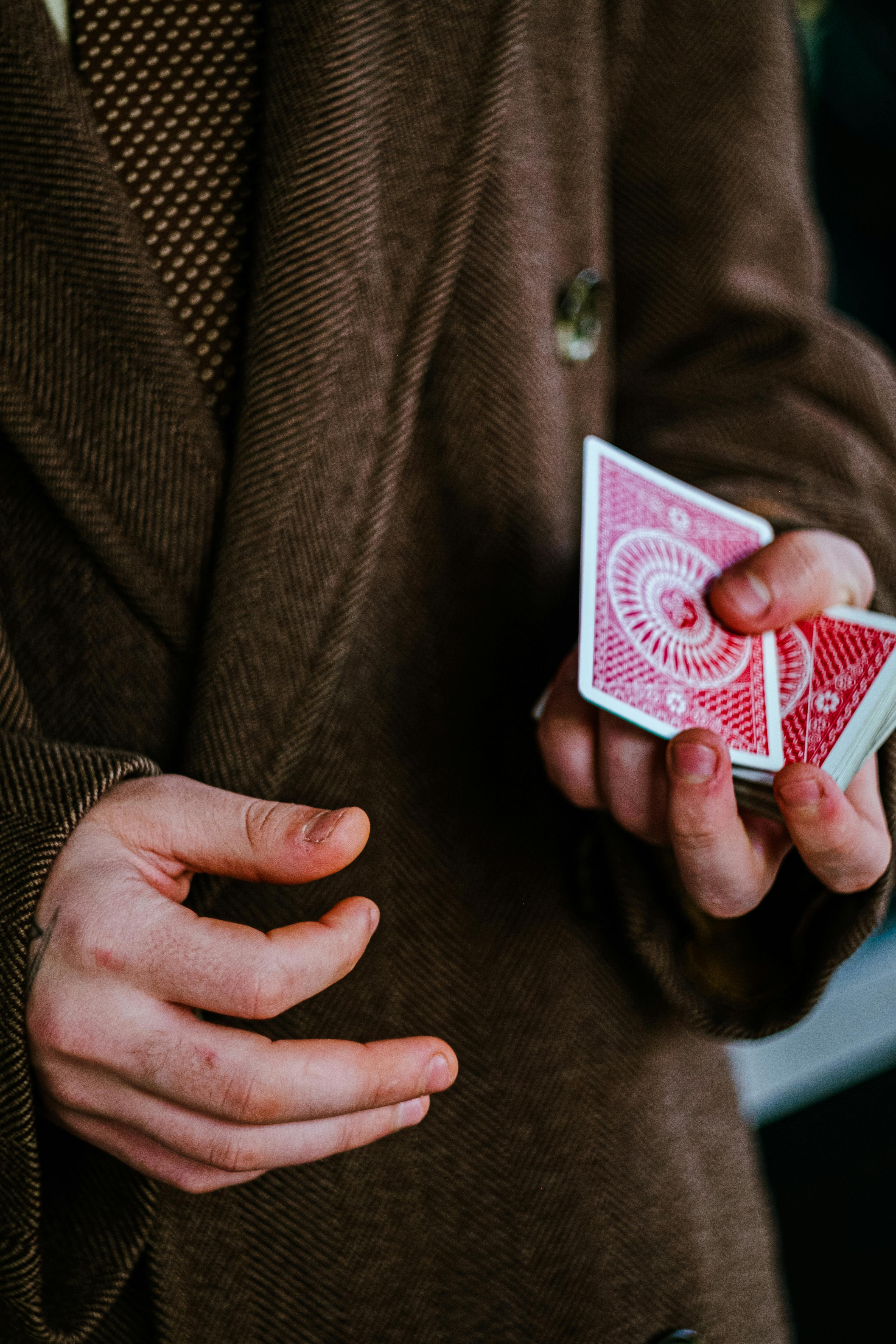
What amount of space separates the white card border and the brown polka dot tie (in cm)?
58

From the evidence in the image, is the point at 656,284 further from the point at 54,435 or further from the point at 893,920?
the point at 893,920

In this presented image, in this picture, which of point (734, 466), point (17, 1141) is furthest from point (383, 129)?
point (17, 1141)

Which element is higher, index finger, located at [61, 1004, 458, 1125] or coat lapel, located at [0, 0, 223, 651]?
coat lapel, located at [0, 0, 223, 651]

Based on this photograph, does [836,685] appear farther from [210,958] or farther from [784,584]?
[210,958]

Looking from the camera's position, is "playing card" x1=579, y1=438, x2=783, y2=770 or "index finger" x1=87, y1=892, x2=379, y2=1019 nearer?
"index finger" x1=87, y1=892, x2=379, y2=1019

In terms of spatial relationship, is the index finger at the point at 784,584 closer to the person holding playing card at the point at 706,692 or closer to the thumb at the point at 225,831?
the person holding playing card at the point at 706,692

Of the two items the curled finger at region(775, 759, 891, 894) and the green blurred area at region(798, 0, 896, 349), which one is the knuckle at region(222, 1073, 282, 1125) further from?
the green blurred area at region(798, 0, 896, 349)

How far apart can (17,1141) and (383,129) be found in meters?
0.81

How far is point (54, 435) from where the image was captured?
65 cm

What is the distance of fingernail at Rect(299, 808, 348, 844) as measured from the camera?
484mm

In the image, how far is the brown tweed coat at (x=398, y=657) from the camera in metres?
0.64

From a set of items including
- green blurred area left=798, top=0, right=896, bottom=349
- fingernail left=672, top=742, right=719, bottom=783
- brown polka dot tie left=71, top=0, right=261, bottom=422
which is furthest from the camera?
green blurred area left=798, top=0, right=896, bottom=349

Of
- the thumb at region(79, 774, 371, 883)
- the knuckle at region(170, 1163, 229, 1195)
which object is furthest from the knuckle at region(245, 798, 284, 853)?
the knuckle at region(170, 1163, 229, 1195)

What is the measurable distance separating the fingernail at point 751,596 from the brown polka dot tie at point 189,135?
1.52 ft
